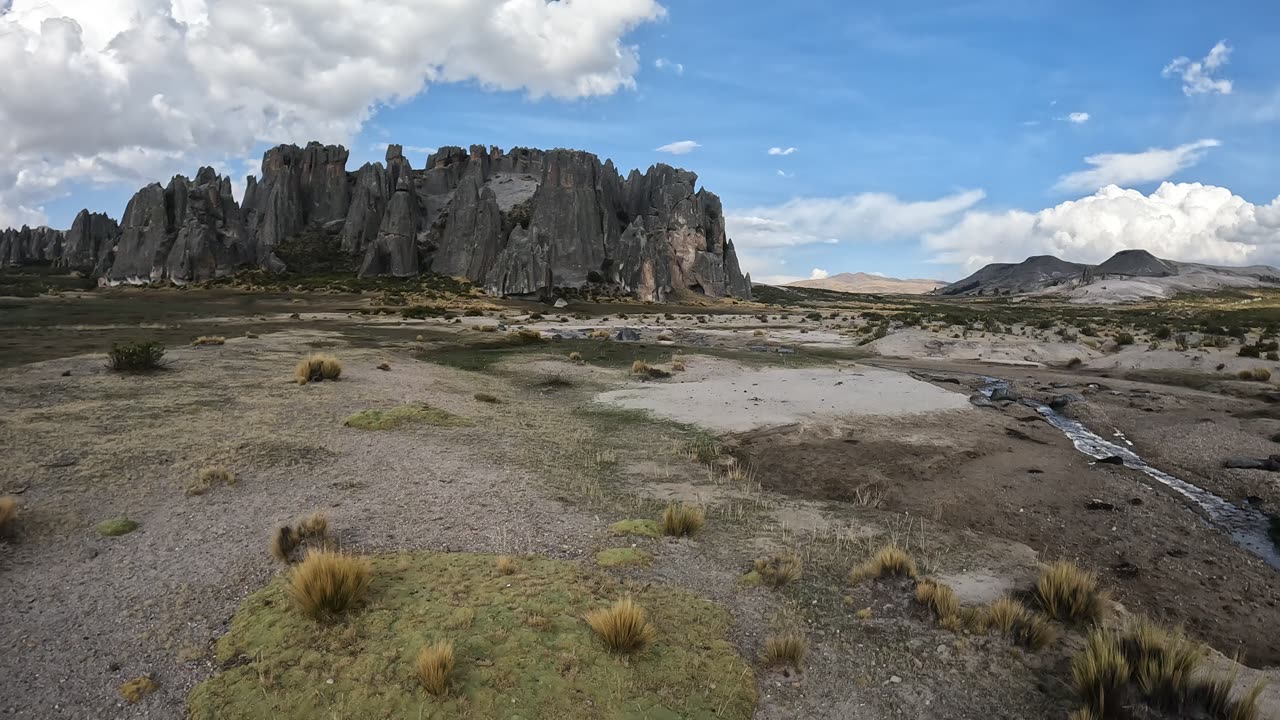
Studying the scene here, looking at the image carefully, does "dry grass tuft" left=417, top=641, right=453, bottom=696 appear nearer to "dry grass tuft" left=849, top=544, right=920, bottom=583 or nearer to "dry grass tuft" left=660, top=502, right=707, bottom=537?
"dry grass tuft" left=660, top=502, right=707, bottom=537

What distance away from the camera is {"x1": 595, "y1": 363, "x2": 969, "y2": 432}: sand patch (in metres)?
18.9

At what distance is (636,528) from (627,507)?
4.29ft

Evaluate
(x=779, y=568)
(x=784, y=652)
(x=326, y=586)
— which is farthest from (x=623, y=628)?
(x=326, y=586)

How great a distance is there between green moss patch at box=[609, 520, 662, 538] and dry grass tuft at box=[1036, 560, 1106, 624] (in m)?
4.90

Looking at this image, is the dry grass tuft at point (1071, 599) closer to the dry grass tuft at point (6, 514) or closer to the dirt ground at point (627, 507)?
the dirt ground at point (627, 507)

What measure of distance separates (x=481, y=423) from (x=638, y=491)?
6.57m

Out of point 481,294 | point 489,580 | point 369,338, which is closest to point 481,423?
point 489,580

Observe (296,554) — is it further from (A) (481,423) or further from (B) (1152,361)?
(B) (1152,361)

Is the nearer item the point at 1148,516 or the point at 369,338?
the point at 1148,516

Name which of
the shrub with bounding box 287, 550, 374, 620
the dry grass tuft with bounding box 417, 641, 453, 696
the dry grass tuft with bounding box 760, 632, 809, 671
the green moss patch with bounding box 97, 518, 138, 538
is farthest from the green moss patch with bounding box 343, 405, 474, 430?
the dry grass tuft with bounding box 760, 632, 809, 671

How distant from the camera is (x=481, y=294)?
9456 cm

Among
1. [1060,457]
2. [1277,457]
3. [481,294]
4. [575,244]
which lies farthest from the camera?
[575,244]

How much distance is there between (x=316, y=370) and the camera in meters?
20.2

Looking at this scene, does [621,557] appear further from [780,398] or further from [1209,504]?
[780,398]
